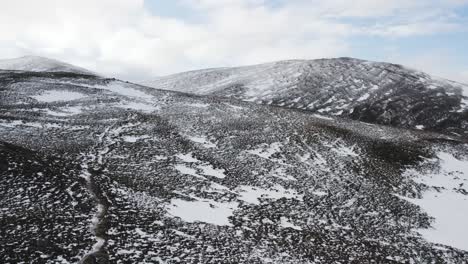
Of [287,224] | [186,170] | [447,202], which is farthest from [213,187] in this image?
[447,202]

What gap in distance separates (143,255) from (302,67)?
383 ft

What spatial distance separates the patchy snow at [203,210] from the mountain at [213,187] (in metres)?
0.14

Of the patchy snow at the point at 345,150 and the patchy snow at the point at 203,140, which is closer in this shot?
the patchy snow at the point at 203,140

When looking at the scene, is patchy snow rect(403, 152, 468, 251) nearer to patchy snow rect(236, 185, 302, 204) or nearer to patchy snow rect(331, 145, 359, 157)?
patchy snow rect(331, 145, 359, 157)

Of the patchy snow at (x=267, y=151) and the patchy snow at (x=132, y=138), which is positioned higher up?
the patchy snow at (x=132, y=138)

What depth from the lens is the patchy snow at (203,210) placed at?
23.3 m

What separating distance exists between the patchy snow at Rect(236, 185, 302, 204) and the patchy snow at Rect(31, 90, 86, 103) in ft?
100

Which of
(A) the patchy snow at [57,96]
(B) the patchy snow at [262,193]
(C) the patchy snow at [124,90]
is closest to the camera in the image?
(B) the patchy snow at [262,193]

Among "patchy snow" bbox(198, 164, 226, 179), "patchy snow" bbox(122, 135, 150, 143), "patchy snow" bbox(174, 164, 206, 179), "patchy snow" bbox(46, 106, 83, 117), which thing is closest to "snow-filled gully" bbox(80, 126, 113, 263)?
"patchy snow" bbox(122, 135, 150, 143)

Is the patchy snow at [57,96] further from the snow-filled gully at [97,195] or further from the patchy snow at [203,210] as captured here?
the patchy snow at [203,210]

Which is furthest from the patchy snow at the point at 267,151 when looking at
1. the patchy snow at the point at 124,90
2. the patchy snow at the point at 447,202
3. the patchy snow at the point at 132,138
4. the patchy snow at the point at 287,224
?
the patchy snow at the point at 124,90

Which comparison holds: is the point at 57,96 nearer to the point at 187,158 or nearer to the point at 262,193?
the point at 187,158

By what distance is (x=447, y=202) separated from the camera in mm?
32188

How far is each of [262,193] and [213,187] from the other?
12.5ft
